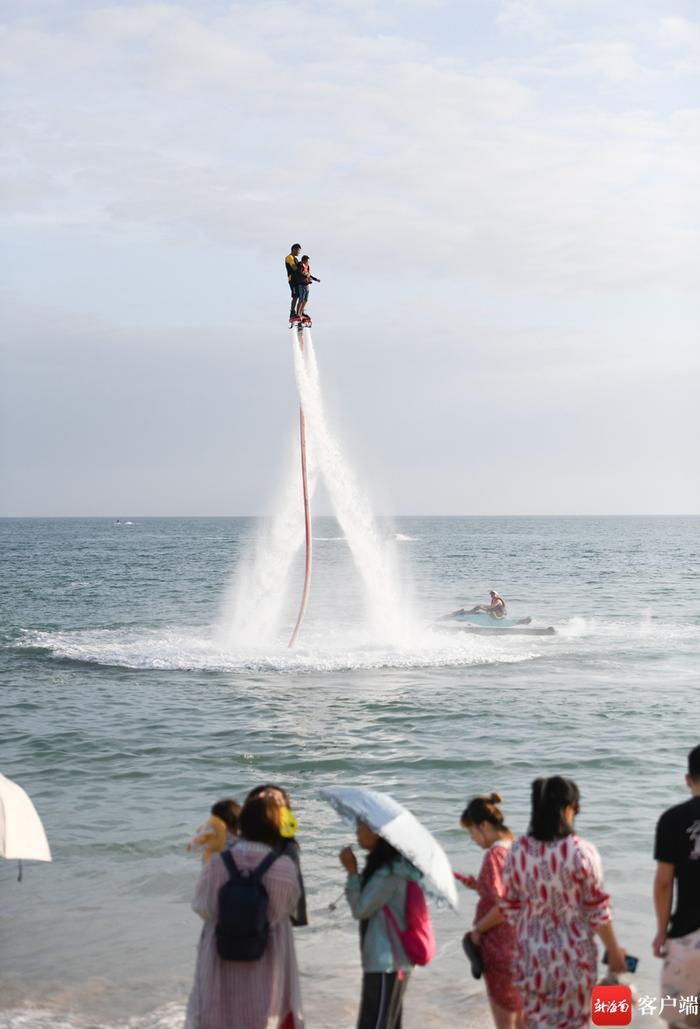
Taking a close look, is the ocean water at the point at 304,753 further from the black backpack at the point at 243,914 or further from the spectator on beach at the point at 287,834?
the black backpack at the point at 243,914

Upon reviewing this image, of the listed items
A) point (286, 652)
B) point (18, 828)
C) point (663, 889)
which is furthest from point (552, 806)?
point (286, 652)

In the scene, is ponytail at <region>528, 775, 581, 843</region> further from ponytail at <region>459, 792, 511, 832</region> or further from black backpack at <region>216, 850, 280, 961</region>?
black backpack at <region>216, 850, 280, 961</region>

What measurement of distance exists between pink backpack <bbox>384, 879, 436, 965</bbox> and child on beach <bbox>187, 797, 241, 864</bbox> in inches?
37.4

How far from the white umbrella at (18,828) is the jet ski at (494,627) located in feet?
87.7

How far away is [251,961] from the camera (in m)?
5.35

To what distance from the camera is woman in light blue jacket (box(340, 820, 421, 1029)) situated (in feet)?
18.3

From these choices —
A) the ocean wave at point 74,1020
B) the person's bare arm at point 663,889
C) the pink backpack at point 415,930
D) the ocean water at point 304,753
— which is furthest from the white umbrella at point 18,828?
the person's bare arm at point 663,889

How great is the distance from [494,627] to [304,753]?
1766 centimetres

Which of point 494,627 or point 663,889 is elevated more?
point 663,889

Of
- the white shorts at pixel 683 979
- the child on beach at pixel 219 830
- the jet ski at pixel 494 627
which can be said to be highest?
the child on beach at pixel 219 830

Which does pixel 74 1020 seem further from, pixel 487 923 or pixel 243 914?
pixel 487 923

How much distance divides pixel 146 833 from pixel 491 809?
8.00 meters

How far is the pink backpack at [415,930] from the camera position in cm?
558

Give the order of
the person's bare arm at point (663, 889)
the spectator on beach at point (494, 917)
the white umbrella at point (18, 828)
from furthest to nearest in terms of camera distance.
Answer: the white umbrella at point (18, 828), the spectator on beach at point (494, 917), the person's bare arm at point (663, 889)
